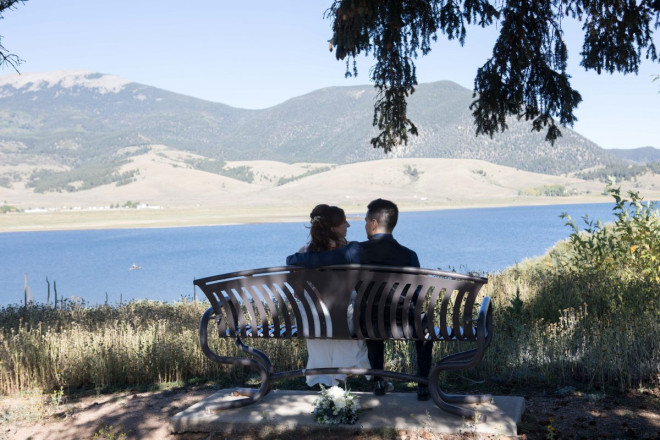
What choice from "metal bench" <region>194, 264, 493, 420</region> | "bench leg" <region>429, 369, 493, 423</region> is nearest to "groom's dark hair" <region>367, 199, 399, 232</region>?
"metal bench" <region>194, 264, 493, 420</region>

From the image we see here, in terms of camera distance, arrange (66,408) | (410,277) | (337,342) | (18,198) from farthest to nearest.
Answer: (18,198), (66,408), (337,342), (410,277)

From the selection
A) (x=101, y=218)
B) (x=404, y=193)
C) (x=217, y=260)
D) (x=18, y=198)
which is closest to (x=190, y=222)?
(x=101, y=218)

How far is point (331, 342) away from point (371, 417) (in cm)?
56

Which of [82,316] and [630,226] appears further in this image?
[82,316]

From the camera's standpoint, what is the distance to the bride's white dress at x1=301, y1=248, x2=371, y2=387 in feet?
14.7

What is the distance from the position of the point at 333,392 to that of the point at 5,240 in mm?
84637

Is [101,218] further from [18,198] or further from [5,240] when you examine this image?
[18,198]

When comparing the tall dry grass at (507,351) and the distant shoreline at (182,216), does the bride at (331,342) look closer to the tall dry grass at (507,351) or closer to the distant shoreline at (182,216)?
the tall dry grass at (507,351)

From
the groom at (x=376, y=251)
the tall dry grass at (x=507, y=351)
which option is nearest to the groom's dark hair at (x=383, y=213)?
the groom at (x=376, y=251)

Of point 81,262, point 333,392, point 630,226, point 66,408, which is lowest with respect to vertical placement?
point 81,262

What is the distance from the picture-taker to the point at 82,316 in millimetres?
9242

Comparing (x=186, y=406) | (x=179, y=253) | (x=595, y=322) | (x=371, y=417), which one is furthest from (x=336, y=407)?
(x=179, y=253)

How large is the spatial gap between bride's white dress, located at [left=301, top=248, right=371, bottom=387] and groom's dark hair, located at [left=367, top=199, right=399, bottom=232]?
31.6 inches

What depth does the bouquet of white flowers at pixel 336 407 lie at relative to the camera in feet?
13.3
